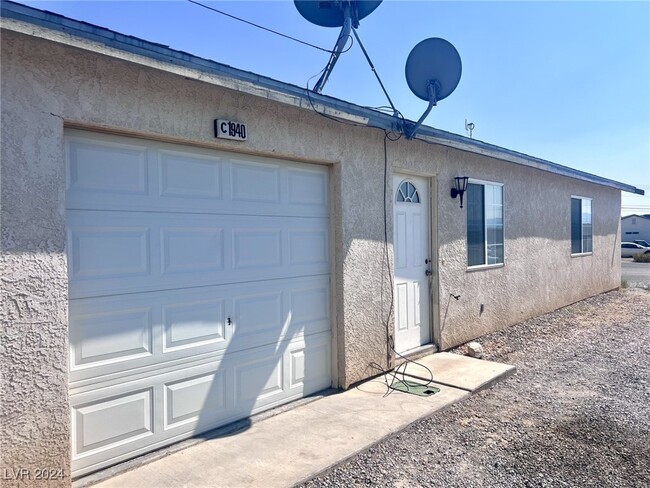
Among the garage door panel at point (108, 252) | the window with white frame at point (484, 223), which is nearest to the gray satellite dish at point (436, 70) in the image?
the window with white frame at point (484, 223)

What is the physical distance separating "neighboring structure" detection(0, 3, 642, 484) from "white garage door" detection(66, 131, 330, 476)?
0.02 metres

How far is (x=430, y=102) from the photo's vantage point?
5.50 metres

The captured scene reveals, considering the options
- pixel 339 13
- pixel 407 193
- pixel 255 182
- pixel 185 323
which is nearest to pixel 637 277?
pixel 407 193

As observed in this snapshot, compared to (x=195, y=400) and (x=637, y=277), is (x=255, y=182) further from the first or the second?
(x=637, y=277)

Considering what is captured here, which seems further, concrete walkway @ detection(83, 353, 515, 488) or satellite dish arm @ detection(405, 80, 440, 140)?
satellite dish arm @ detection(405, 80, 440, 140)

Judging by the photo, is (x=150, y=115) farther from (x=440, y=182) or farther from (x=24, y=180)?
(x=440, y=182)

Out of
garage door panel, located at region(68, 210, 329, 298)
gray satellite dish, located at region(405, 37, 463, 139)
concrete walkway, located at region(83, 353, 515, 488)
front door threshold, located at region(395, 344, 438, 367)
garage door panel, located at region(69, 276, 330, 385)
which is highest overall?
gray satellite dish, located at region(405, 37, 463, 139)

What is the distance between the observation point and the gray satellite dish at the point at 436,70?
5.61m

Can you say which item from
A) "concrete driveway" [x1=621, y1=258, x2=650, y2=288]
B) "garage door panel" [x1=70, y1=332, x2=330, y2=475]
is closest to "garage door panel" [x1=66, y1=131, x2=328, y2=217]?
"garage door panel" [x1=70, y1=332, x2=330, y2=475]

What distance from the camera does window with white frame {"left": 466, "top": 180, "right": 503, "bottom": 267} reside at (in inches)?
289

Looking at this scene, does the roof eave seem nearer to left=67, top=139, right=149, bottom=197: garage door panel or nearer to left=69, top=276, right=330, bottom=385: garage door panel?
left=67, top=139, right=149, bottom=197: garage door panel

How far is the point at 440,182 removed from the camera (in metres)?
6.56

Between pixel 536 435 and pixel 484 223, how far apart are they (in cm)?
430

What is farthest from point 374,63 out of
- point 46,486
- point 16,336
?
point 46,486
